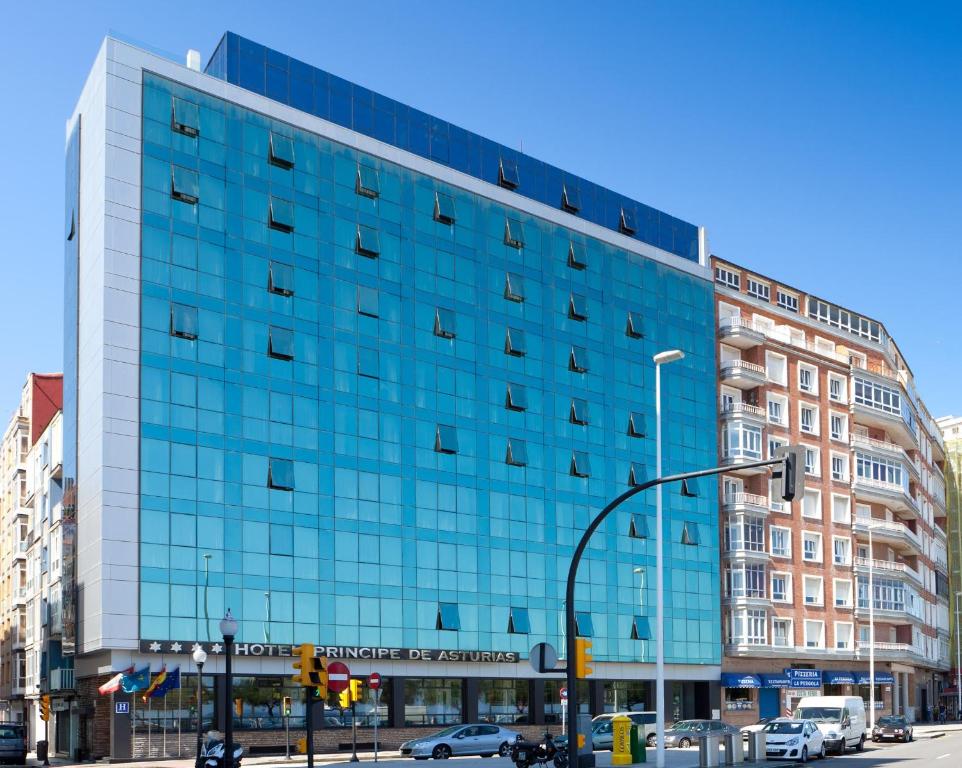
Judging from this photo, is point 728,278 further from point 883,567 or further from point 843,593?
point 883,567

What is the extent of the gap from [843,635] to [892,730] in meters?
23.2

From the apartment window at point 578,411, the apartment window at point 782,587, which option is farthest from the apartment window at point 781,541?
the apartment window at point 578,411

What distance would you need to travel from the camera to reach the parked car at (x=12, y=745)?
54.5 metres

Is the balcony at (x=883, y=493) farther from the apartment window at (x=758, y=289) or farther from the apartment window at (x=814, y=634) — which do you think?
the apartment window at (x=758, y=289)

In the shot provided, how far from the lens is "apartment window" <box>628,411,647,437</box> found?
72.1 m

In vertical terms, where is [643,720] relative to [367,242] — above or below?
below

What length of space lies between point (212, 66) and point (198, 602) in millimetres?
24824

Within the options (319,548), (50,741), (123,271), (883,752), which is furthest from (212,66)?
(883,752)

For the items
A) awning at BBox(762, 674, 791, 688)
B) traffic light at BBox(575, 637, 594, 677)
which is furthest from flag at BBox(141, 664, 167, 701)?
awning at BBox(762, 674, 791, 688)

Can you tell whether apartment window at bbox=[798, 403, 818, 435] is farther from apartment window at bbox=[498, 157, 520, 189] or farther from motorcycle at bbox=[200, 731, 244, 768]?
motorcycle at bbox=[200, 731, 244, 768]

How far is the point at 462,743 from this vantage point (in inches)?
2019

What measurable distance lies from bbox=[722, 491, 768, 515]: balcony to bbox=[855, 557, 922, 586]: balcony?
915 centimetres

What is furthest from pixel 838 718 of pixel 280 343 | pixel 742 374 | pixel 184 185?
pixel 184 185

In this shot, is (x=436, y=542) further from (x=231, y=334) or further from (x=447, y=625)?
(x=231, y=334)
